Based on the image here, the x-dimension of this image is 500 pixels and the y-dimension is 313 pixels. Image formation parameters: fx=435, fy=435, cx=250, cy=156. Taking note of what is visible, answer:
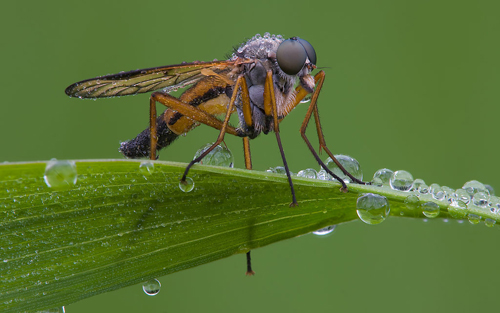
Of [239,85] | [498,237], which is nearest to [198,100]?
[239,85]

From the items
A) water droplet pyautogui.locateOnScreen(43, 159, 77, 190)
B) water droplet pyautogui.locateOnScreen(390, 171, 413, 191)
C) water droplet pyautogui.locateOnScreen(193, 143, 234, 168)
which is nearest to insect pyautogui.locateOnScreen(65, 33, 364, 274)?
water droplet pyautogui.locateOnScreen(193, 143, 234, 168)

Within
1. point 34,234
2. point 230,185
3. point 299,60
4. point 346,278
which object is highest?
point 299,60

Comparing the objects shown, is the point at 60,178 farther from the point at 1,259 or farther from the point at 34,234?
the point at 1,259

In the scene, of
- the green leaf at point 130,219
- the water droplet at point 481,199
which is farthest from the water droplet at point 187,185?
the water droplet at point 481,199

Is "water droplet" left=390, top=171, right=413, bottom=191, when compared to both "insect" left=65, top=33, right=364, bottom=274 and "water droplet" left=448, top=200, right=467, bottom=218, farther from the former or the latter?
"insect" left=65, top=33, right=364, bottom=274

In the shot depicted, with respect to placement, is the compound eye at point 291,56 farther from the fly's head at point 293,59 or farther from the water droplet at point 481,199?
the water droplet at point 481,199

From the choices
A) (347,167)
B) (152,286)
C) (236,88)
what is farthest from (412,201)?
(236,88)
